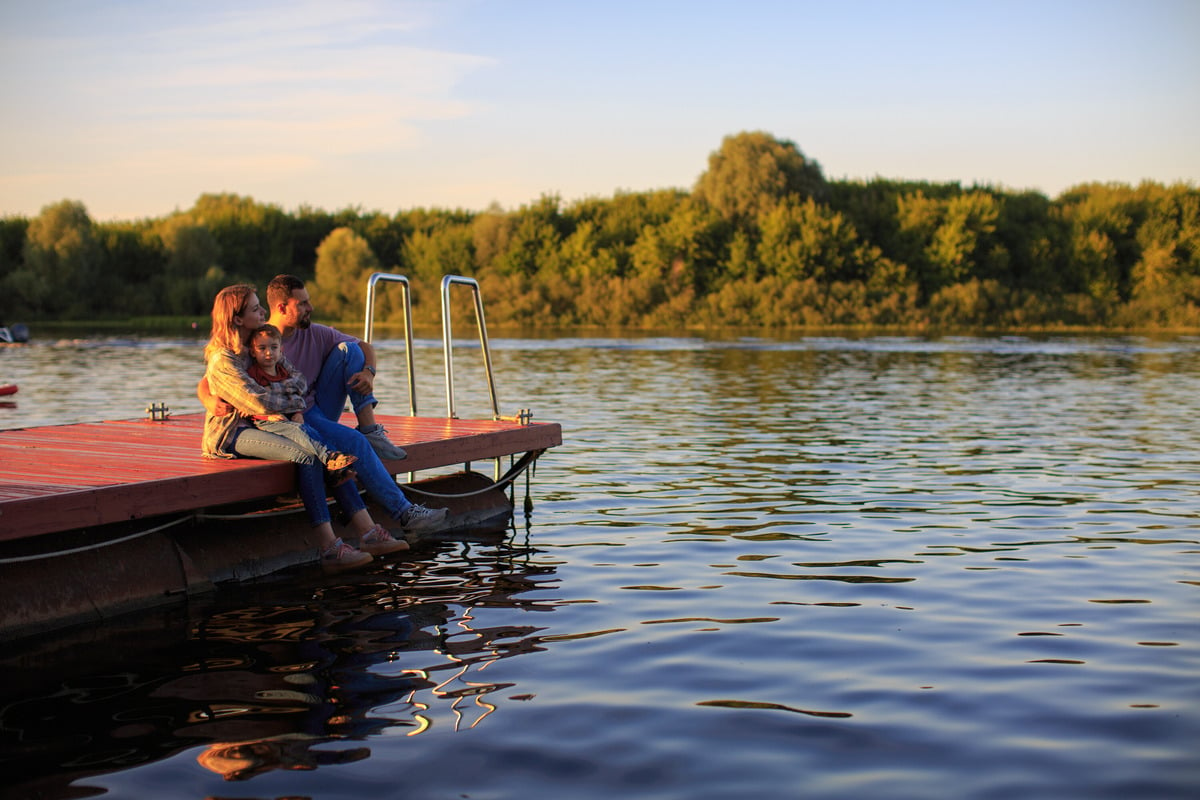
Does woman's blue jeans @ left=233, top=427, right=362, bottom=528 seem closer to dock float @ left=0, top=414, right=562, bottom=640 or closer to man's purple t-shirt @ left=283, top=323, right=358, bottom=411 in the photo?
dock float @ left=0, top=414, right=562, bottom=640

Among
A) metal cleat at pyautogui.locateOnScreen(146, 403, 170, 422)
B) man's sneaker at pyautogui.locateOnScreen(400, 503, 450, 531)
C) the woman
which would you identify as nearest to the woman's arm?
the woman

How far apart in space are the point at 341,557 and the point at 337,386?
3.85ft

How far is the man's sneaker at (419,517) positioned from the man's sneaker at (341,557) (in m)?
0.59

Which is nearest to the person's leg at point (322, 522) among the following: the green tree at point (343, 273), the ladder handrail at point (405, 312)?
the ladder handrail at point (405, 312)

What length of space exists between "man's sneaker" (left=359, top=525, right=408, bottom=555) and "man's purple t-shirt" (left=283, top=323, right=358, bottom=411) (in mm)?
906

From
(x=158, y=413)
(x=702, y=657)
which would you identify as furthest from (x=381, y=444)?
(x=702, y=657)

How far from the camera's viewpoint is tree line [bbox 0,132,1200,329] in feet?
200

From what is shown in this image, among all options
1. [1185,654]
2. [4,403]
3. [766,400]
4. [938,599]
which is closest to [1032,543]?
[938,599]

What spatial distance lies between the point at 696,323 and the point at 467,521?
5328 centimetres

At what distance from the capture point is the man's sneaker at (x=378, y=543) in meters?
7.78

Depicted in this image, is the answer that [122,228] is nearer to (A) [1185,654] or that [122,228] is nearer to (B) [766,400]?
(B) [766,400]

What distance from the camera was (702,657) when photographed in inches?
228

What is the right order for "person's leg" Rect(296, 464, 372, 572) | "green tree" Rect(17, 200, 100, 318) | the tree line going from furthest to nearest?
"green tree" Rect(17, 200, 100, 318), the tree line, "person's leg" Rect(296, 464, 372, 572)

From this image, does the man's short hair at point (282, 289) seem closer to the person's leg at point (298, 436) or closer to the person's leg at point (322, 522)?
the person's leg at point (298, 436)
